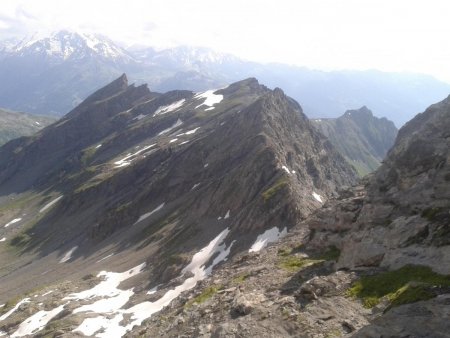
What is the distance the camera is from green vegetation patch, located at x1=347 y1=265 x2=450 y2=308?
2492 centimetres

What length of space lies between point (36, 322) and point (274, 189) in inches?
2041

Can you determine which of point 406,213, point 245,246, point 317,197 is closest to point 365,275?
point 406,213

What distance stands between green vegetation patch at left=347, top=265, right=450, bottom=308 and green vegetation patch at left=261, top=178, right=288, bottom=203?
66755mm

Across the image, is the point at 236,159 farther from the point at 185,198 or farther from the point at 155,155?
the point at 155,155

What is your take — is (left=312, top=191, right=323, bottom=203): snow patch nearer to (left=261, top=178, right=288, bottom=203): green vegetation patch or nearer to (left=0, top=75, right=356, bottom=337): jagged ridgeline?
(left=0, top=75, right=356, bottom=337): jagged ridgeline

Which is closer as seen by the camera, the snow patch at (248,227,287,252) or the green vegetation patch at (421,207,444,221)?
the green vegetation patch at (421,207,444,221)

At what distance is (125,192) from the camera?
176 m

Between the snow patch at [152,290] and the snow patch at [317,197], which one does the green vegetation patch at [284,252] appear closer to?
the snow patch at [152,290]

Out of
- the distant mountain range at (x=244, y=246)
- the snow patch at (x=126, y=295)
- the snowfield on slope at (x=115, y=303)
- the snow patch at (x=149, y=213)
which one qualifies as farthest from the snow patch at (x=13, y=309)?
the snow patch at (x=149, y=213)

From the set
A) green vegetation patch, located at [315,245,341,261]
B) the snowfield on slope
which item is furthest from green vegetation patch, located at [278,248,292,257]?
the snowfield on slope

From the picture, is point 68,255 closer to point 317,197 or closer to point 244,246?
point 317,197

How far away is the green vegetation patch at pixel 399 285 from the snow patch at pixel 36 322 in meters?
59.5

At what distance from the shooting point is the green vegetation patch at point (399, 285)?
81.8 feet

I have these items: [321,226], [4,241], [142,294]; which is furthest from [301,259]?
[4,241]
